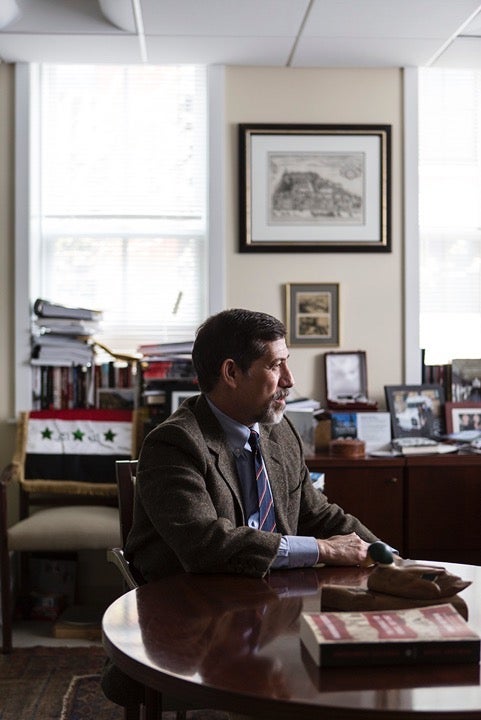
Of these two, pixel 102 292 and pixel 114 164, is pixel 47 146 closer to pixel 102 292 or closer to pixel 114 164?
pixel 114 164

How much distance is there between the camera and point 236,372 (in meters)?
2.42

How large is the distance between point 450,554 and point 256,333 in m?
2.17

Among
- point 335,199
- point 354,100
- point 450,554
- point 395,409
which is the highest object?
point 354,100

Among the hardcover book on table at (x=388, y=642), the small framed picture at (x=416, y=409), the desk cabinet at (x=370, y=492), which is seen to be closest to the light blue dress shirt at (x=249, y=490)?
the hardcover book on table at (x=388, y=642)

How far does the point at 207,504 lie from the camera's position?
2.16m

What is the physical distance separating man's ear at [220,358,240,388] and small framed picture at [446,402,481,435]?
2.32m

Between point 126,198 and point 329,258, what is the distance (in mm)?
1064

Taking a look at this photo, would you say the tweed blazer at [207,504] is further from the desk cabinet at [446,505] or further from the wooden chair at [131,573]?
the desk cabinet at [446,505]

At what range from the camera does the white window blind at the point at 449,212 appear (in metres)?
4.72

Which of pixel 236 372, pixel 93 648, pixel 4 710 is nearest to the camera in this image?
pixel 236 372

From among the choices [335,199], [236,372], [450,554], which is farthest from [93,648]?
[335,199]

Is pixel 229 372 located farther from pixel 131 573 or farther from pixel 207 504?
pixel 131 573

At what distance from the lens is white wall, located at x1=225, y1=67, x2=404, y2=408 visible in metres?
4.58

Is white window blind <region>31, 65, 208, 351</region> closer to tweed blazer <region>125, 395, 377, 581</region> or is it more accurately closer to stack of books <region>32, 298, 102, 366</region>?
stack of books <region>32, 298, 102, 366</region>
